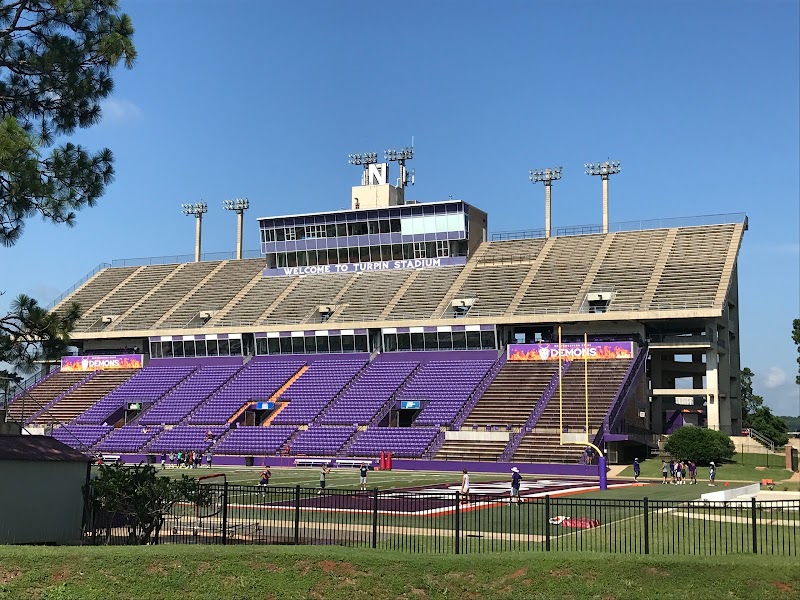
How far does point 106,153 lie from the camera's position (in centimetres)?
2331

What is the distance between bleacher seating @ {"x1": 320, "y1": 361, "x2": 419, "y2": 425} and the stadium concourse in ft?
0.66

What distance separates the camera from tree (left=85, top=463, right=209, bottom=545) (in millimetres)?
23688

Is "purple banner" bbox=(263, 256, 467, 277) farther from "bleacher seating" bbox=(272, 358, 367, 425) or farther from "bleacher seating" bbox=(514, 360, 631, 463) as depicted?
"bleacher seating" bbox=(514, 360, 631, 463)

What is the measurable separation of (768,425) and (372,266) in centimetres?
4163

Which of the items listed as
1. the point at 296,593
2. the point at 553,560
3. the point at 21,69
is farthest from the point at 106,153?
the point at 553,560

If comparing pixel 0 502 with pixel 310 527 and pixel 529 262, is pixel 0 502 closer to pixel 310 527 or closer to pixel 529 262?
pixel 310 527

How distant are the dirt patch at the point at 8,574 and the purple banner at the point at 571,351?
51.0 metres

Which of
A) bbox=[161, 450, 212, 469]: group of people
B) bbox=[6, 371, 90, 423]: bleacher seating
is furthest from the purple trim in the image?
bbox=[161, 450, 212, 469]: group of people

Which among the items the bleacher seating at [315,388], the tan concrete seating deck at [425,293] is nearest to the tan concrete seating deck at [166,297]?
the bleacher seating at [315,388]

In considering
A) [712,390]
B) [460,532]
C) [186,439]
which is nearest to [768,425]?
[712,390]

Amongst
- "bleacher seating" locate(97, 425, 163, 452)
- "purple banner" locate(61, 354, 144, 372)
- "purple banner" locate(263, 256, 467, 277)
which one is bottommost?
"bleacher seating" locate(97, 425, 163, 452)

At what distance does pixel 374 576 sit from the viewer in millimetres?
18359

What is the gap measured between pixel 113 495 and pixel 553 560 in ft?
37.9

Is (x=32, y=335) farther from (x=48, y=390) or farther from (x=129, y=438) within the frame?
(x=48, y=390)
